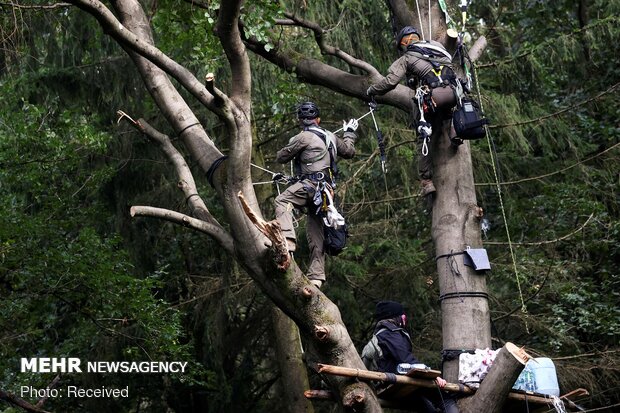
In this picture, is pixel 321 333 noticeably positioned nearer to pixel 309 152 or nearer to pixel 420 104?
pixel 309 152

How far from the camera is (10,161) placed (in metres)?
11.5

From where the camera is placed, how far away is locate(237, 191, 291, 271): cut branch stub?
250 inches

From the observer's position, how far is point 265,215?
478 inches

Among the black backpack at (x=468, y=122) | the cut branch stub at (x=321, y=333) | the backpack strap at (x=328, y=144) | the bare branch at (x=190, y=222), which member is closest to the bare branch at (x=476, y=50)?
the black backpack at (x=468, y=122)

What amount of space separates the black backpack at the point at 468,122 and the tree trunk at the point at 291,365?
422cm

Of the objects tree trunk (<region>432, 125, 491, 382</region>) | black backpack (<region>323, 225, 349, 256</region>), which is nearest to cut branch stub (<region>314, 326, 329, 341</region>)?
tree trunk (<region>432, 125, 491, 382</region>)

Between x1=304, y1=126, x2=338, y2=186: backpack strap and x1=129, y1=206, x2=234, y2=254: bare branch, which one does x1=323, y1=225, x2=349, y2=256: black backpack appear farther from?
x1=129, y1=206, x2=234, y2=254: bare branch

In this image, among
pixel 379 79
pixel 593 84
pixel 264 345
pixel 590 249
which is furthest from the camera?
pixel 593 84

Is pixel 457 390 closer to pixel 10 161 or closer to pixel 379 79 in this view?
pixel 379 79

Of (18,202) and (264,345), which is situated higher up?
(18,202)

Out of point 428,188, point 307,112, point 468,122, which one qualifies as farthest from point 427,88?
point 307,112

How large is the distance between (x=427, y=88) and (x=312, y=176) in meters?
1.15

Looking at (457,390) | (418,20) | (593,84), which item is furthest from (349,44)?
(457,390)

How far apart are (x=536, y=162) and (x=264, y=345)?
4549 mm
